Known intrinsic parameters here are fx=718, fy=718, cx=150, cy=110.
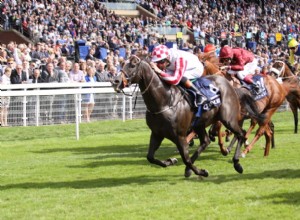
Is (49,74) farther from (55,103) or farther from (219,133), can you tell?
(219,133)

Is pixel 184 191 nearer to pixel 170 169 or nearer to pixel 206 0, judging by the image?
pixel 170 169

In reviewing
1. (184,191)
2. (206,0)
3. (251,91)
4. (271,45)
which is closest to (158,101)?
(184,191)

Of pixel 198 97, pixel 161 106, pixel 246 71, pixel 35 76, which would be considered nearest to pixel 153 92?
pixel 161 106

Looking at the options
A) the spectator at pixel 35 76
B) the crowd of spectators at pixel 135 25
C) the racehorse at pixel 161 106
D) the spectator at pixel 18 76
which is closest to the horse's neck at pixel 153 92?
the racehorse at pixel 161 106

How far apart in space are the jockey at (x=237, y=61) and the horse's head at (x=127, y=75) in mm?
3089

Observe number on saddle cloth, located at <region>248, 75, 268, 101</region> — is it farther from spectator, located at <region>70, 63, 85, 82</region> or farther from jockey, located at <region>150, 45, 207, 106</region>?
spectator, located at <region>70, 63, 85, 82</region>

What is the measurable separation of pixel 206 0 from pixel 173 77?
106 feet

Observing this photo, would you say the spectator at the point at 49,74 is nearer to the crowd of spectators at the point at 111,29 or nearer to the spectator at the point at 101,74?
the crowd of spectators at the point at 111,29

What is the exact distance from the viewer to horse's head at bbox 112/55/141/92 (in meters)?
8.35

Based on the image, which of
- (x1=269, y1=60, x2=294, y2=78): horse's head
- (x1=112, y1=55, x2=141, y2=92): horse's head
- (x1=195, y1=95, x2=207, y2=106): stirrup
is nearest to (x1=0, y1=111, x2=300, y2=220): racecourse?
(x1=195, y1=95, x2=207, y2=106): stirrup

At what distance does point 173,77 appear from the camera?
8.95m

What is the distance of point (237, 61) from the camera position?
11.6 meters

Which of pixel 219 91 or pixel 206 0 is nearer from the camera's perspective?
pixel 219 91

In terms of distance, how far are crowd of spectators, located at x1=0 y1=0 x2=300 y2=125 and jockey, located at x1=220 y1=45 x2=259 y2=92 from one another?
5.55 metres
